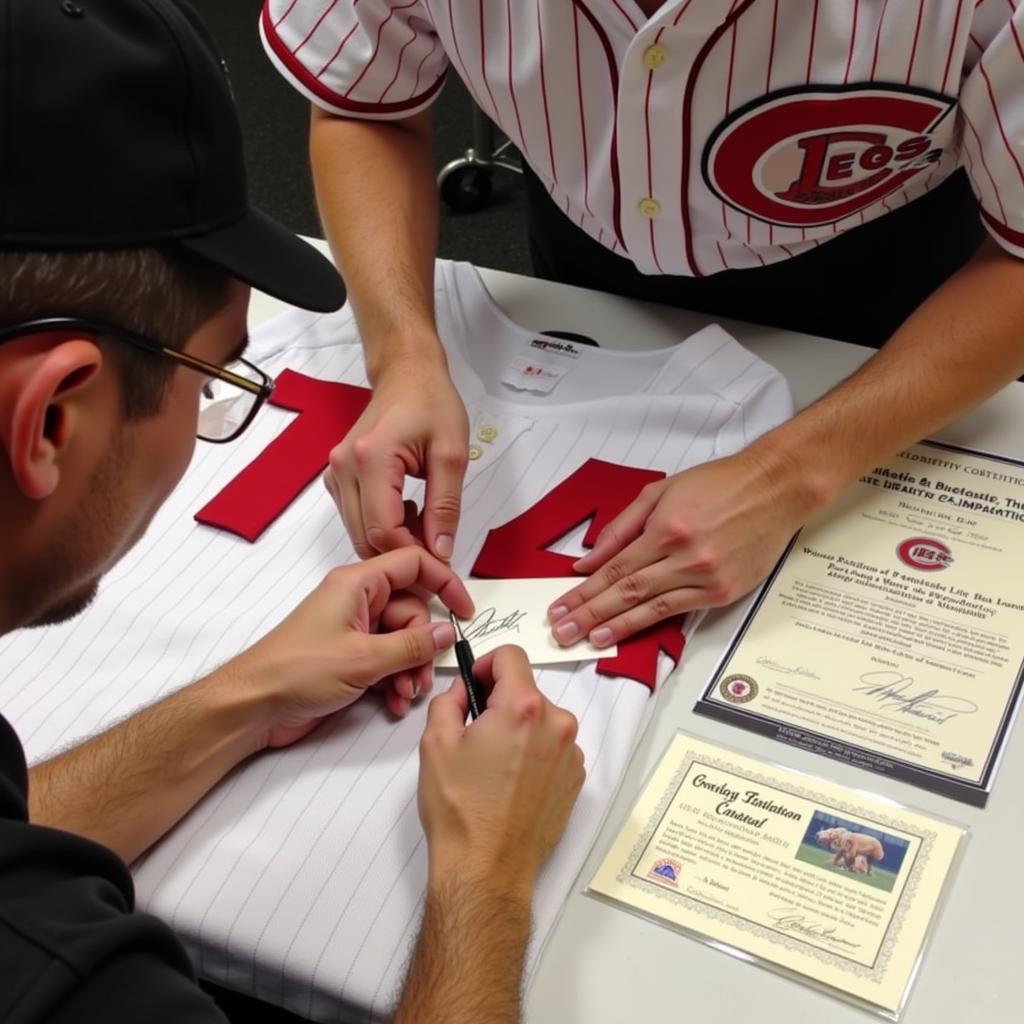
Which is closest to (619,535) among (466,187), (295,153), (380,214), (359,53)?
(380,214)

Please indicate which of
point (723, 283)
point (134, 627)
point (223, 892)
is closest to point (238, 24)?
point (723, 283)

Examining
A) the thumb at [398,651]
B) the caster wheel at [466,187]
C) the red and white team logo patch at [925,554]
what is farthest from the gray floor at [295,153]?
the thumb at [398,651]

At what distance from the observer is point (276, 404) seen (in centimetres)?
113

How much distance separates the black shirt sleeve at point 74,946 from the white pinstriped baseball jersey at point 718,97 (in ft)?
2.47

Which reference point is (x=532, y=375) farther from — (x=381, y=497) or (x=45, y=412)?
(x=45, y=412)

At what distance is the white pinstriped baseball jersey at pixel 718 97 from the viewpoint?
89 centimetres

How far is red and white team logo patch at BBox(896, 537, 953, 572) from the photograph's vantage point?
0.93 m

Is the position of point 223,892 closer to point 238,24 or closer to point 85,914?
point 85,914

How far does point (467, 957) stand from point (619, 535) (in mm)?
380

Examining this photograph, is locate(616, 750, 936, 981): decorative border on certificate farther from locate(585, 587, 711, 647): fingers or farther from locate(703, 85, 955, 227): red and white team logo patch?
locate(703, 85, 955, 227): red and white team logo patch

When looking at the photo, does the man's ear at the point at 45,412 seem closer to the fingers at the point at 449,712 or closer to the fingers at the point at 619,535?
the fingers at the point at 449,712

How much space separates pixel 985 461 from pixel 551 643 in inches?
18.5

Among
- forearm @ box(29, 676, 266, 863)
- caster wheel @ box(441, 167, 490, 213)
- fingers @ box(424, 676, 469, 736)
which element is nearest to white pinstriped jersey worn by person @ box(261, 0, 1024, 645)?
fingers @ box(424, 676, 469, 736)

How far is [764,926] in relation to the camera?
27.6 inches
